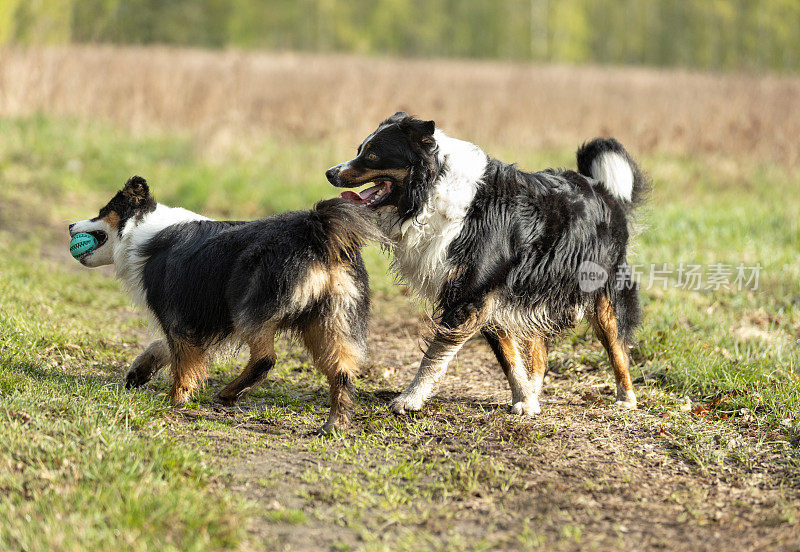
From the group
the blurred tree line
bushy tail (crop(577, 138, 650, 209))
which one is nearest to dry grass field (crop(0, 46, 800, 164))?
bushy tail (crop(577, 138, 650, 209))

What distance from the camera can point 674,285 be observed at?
23.0ft

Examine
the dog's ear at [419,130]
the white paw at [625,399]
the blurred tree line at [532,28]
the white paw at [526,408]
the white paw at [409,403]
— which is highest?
the blurred tree line at [532,28]

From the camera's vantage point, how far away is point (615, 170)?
4.75m

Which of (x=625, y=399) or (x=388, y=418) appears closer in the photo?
(x=388, y=418)

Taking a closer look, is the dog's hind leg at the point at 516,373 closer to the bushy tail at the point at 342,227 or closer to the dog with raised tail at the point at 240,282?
the dog with raised tail at the point at 240,282

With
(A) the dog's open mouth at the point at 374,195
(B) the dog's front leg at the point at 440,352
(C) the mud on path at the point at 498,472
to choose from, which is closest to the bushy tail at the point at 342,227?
(A) the dog's open mouth at the point at 374,195

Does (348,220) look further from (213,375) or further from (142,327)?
(142,327)

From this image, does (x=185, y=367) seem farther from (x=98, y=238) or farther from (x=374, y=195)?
(x=374, y=195)

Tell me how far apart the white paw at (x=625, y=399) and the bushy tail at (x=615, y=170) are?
116 cm

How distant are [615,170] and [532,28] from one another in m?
42.3

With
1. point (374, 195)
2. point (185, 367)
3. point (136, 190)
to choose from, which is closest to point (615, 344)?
point (374, 195)

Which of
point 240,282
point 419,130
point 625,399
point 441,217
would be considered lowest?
point 625,399

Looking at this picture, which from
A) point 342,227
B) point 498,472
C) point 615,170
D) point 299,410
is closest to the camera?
point 498,472

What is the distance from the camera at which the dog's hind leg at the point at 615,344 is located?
468cm
